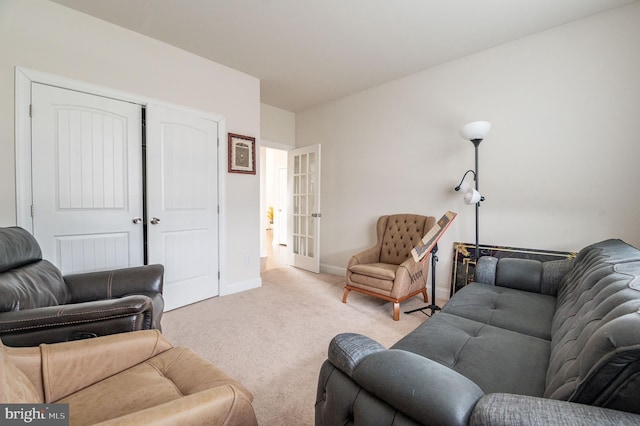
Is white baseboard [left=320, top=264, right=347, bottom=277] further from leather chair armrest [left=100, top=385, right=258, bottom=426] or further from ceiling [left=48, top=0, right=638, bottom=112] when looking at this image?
leather chair armrest [left=100, top=385, right=258, bottom=426]

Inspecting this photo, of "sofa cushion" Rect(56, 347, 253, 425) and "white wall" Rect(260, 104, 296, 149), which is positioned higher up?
"white wall" Rect(260, 104, 296, 149)

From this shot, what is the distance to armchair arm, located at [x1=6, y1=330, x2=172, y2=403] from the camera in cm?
95

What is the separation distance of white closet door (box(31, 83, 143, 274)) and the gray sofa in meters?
2.55

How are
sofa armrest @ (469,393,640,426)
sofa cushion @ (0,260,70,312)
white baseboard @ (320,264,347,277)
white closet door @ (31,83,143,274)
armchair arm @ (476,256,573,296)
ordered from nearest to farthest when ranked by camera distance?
1. sofa armrest @ (469,393,640,426)
2. sofa cushion @ (0,260,70,312)
3. armchair arm @ (476,256,573,296)
4. white closet door @ (31,83,143,274)
5. white baseboard @ (320,264,347,277)

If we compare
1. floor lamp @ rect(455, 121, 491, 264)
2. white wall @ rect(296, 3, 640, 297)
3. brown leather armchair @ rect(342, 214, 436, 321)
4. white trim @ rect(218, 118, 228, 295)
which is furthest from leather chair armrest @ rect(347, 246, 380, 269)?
white trim @ rect(218, 118, 228, 295)

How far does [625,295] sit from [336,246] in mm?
3611

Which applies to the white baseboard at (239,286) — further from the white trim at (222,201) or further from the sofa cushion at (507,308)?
the sofa cushion at (507,308)

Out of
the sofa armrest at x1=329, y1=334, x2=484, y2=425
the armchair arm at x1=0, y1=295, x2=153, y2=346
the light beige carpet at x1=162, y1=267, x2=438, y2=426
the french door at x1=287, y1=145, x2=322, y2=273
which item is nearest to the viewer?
the sofa armrest at x1=329, y1=334, x2=484, y2=425

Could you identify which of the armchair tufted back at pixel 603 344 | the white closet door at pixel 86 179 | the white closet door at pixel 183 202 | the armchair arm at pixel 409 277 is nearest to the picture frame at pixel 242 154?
the white closet door at pixel 183 202

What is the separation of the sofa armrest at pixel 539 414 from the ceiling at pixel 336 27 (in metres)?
2.66

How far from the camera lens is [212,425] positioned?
0.78 m

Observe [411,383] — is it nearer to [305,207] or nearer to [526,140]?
[526,140]

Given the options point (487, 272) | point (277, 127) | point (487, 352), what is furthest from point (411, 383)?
point (277, 127)

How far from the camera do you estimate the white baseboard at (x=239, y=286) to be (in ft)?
11.1
